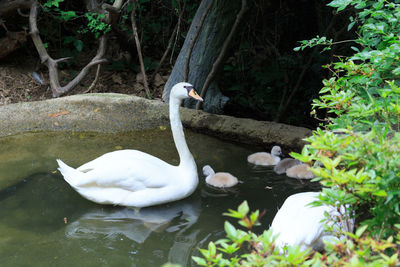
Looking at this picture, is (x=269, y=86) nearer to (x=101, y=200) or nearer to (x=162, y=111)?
Result: (x=162, y=111)

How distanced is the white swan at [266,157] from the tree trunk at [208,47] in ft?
7.17

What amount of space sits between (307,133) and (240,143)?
76cm

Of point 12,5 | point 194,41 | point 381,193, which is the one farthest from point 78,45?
point 381,193

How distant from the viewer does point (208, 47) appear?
6.92 metres

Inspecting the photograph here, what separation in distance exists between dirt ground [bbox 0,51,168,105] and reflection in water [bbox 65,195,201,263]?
393 cm

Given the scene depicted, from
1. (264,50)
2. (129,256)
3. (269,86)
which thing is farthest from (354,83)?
(264,50)

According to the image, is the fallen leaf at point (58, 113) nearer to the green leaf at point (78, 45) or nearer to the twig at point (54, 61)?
the twig at point (54, 61)

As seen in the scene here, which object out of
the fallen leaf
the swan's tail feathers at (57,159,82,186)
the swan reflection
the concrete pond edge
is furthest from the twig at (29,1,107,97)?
the swan reflection

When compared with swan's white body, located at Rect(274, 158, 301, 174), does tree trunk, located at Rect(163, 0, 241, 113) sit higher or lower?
higher

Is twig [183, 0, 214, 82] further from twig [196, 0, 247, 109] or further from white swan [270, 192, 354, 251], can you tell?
white swan [270, 192, 354, 251]

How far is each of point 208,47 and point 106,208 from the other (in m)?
3.38

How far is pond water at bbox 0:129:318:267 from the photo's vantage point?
3.54 metres

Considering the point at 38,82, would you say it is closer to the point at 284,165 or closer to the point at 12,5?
the point at 12,5

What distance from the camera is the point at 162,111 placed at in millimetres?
5754
